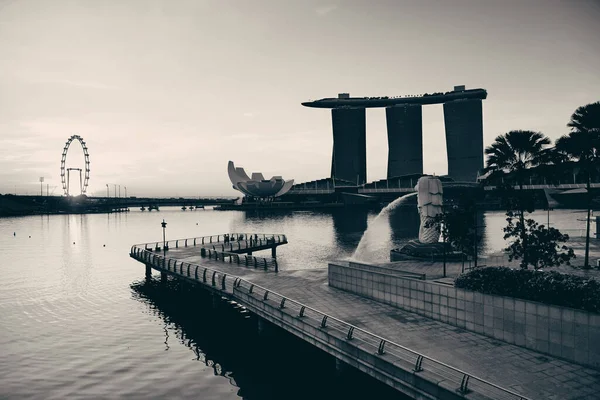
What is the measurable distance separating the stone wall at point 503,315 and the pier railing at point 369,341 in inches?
140

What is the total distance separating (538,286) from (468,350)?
313 cm

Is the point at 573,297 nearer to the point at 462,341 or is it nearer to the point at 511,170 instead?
the point at 462,341

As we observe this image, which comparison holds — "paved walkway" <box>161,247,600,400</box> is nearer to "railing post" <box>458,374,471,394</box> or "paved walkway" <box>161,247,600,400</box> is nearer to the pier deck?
the pier deck

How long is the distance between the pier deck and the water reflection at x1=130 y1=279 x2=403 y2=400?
2.08 meters

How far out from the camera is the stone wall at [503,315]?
13.9 metres

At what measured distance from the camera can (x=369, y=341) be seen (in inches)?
654

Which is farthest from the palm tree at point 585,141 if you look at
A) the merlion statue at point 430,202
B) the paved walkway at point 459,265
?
the merlion statue at point 430,202

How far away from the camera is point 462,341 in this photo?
16.4 metres

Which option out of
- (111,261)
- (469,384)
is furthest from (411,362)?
(111,261)

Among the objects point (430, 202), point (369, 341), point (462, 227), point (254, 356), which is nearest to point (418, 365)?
point (369, 341)

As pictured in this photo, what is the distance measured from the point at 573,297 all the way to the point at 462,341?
393 cm

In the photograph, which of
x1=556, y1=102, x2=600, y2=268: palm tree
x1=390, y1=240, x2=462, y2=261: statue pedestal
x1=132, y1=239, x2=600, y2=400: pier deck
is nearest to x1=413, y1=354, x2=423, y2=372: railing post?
x1=132, y1=239, x2=600, y2=400: pier deck

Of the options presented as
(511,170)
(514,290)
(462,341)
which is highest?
(511,170)

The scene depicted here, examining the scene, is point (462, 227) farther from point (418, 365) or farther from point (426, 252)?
point (418, 365)
